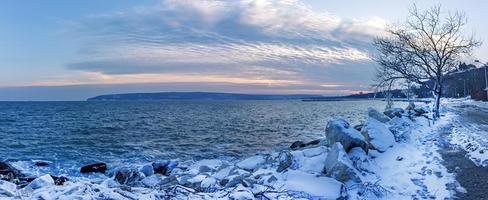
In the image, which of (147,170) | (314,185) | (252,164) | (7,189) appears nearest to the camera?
(7,189)

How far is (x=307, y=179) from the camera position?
11.1m

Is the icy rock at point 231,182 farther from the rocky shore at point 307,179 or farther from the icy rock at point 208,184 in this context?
the icy rock at point 208,184

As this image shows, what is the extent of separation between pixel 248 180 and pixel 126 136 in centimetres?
2673

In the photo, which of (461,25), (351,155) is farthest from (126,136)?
(461,25)

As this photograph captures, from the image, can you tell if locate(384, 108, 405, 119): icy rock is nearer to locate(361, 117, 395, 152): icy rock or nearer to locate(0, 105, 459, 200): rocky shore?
locate(361, 117, 395, 152): icy rock

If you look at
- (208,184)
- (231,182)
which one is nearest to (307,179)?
(231,182)

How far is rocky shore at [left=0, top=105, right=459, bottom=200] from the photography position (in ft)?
25.7

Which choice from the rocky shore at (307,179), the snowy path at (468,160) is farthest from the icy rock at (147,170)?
the snowy path at (468,160)

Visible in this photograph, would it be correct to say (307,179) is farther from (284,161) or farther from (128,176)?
(128,176)

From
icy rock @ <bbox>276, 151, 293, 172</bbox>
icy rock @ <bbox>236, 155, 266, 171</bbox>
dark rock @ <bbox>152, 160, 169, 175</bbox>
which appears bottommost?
dark rock @ <bbox>152, 160, 169, 175</bbox>

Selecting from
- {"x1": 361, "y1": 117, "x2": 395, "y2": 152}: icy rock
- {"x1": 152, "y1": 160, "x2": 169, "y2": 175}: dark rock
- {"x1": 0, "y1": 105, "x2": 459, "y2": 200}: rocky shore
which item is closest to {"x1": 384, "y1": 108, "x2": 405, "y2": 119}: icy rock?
{"x1": 361, "y1": 117, "x2": 395, "y2": 152}: icy rock

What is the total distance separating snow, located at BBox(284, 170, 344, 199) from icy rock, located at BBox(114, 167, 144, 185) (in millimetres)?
7001

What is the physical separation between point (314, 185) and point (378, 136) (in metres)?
7.30

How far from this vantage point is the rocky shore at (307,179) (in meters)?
7.84
